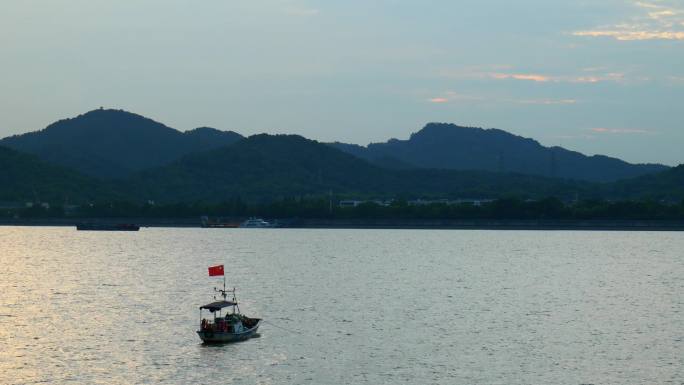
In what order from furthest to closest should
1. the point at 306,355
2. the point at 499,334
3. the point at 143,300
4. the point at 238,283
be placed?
the point at 238,283
the point at 143,300
the point at 499,334
the point at 306,355

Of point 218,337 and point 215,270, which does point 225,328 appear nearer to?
point 218,337

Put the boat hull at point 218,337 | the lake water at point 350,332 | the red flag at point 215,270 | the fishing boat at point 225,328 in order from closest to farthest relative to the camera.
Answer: the lake water at point 350,332 < the boat hull at point 218,337 < the fishing boat at point 225,328 < the red flag at point 215,270

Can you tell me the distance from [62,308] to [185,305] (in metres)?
15.3

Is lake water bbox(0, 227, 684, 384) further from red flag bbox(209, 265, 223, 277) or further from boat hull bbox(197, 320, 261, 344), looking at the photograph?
red flag bbox(209, 265, 223, 277)

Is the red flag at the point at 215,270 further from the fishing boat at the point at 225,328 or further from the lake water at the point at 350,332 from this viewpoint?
the lake water at the point at 350,332

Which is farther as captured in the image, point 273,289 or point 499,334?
point 273,289

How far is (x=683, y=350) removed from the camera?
322 ft

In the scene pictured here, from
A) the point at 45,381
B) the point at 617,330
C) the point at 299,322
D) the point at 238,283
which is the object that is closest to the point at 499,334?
the point at 617,330

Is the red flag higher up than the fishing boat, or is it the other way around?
the red flag

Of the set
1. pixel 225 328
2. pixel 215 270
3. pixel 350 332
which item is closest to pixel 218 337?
pixel 225 328

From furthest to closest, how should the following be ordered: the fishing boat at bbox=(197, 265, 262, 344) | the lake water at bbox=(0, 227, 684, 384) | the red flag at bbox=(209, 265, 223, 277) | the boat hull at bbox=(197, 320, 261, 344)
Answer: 1. the red flag at bbox=(209, 265, 223, 277)
2. the fishing boat at bbox=(197, 265, 262, 344)
3. the boat hull at bbox=(197, 320, 261, 344)
4. the lake water at bbox=(0, 227, 684, 384)

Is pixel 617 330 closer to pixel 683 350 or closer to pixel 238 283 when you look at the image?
pixel 683 350

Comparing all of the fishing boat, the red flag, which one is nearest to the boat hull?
the fishing boat

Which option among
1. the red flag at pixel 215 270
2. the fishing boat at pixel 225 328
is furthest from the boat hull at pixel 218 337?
the red flag at pixel 215 270
